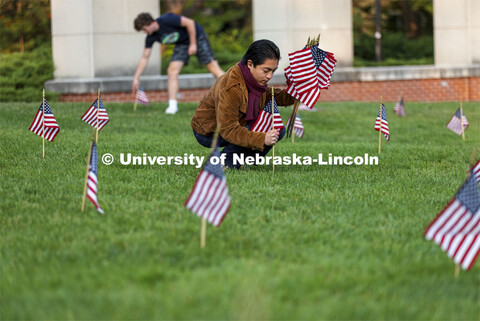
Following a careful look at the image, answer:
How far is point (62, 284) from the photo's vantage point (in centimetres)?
428

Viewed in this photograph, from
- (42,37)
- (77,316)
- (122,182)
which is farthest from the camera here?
(42,37)

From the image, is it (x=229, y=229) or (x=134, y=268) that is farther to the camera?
(x=229, y=229)

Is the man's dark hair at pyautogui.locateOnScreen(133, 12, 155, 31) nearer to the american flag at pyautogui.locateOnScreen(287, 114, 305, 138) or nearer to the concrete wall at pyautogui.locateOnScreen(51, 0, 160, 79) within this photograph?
the american flag at pyautogui.locateOnScreen(287, 114, 305, 138)

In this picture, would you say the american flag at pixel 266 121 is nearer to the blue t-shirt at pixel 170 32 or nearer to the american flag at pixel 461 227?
the american flag at pixel 461 227

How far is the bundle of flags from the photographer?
7.76 meters

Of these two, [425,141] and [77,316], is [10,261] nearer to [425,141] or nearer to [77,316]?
[77,316]

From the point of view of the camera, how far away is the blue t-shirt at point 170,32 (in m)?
13.3

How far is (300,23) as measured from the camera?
19016 mm

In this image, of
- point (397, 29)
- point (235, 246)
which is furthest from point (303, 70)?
point (397, 29)

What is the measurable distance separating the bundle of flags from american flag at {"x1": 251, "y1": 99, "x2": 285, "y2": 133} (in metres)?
0.26

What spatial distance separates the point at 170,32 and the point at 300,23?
20.7 feet

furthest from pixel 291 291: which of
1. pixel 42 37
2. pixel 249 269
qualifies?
pixel 42 37

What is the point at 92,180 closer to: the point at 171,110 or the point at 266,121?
the point at 266,121

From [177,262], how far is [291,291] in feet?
2.63
